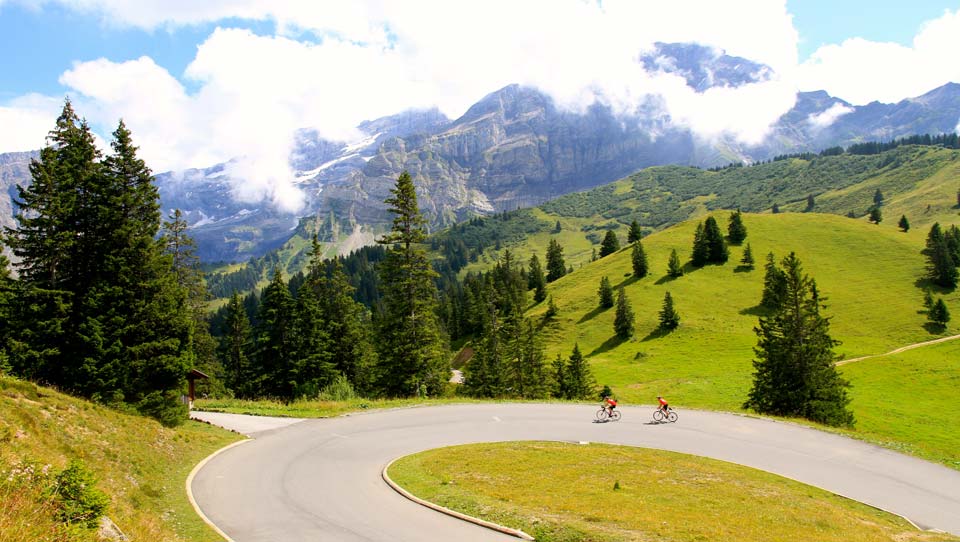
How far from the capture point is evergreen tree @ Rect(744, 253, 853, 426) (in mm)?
41938

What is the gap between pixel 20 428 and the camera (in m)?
17.4

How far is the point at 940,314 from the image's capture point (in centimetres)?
8338

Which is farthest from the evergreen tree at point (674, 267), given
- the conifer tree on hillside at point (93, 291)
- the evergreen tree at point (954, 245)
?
the conifer tree on hillside at point (93, 291)

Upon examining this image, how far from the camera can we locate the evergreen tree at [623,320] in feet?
313

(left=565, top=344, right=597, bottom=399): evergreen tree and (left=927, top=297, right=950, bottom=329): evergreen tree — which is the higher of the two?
(left=565, top=344, right=597, bottom=399): evergreen tree

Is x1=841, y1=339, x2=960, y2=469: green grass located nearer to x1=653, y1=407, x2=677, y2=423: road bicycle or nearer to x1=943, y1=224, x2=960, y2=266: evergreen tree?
x1=653, y1=407, x2=677, y2=423: road bicycle

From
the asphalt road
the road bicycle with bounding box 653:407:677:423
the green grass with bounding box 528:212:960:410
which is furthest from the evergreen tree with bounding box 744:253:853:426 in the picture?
the road bicycle with bounding box 653:407:677:423

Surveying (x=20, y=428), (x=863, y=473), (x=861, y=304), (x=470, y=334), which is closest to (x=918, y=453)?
(x=863, y=473)

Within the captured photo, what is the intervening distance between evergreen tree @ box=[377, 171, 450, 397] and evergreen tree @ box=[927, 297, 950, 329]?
82.8 meters

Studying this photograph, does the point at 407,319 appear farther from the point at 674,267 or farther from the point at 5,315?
the point at 674,267

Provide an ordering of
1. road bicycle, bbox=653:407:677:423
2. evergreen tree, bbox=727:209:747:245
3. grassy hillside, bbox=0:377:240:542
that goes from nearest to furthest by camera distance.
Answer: grassy hillside, bbox=0:377:240:542, road bicycle, bbox=653:407:677:423, evergreen tree, bbox=727:209:747:245

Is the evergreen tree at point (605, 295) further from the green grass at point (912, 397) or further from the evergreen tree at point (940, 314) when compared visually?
the evergreen tree at point (940, 314)

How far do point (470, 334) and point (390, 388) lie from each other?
3641 inches

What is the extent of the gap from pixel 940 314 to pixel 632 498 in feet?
301
